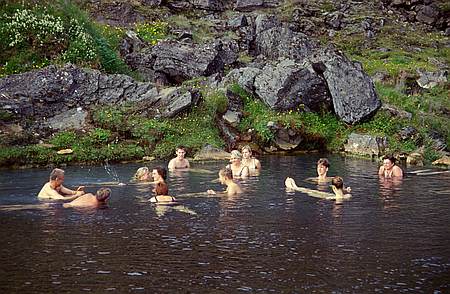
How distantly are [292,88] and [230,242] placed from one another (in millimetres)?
17931

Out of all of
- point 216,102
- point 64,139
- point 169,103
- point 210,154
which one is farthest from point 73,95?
point 210,154

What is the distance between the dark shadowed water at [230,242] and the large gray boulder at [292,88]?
10877 mm

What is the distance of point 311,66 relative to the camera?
29.1m

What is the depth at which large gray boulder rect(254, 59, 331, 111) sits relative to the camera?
2808 cm

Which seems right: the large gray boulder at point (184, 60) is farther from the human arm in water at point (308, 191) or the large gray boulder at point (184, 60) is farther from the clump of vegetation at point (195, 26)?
the human arm in water at point (308, 191)

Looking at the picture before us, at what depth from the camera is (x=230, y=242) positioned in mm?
11234

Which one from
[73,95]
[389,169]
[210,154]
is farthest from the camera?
[73,95]

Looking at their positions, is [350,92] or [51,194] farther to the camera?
[350,92]

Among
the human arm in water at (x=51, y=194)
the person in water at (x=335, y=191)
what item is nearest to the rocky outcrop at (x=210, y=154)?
the person in water at (x=335, y=191)

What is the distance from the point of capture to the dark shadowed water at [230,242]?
899 cm

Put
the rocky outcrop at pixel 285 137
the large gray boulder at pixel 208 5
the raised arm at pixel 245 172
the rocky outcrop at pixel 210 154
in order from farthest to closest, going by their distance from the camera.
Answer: the large gray boulder at pixel 208 5, the rocky outcrop at pixel 285 137, the rocky outcrop at pixel 210 154, the raised arm at pixel 245 172

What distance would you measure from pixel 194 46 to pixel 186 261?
23.9m

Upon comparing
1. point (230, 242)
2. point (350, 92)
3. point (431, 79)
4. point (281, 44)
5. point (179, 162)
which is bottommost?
point (230, 242)

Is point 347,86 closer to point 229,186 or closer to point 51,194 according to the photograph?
point 229,186
